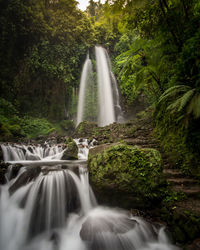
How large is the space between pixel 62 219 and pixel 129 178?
6.44ft

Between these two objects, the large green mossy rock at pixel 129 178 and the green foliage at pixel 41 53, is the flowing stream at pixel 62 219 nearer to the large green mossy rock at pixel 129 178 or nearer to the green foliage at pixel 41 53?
the large green mossy rock at pixel 129 178

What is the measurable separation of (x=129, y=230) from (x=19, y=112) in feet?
52.0

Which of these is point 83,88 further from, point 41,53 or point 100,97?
point 41,53

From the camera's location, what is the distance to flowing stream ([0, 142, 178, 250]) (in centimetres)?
279

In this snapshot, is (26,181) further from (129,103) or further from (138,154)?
(129,103)

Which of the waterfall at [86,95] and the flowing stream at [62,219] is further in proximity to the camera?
the waterfall at [86,95]

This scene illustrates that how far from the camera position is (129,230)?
291 centimetres

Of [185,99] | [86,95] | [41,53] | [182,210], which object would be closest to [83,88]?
[86,95]

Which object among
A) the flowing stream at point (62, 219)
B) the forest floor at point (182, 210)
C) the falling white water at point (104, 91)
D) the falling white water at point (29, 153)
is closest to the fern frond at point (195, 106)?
the forest floor at point (182, 210)

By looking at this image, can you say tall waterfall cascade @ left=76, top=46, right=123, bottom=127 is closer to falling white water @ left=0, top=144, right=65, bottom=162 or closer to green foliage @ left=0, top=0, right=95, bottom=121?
green foliage @ left=0, top=0, right=95, bottom=121

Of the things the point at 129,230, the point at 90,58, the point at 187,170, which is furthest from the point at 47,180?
the point at 90,58

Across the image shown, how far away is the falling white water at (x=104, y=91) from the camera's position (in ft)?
56.8

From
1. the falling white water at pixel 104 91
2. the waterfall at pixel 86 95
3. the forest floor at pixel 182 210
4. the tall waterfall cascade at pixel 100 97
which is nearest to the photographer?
the forest floor at pixel 182 210

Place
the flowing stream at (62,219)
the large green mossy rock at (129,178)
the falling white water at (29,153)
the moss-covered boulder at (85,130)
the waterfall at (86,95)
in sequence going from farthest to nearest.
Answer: the waterfall at (86,95)
the moss-covered boulder at (85,130)
the falling white water at (29,153)
the large green mossy rock at (129,178)
the flowing stream at (62,219)
